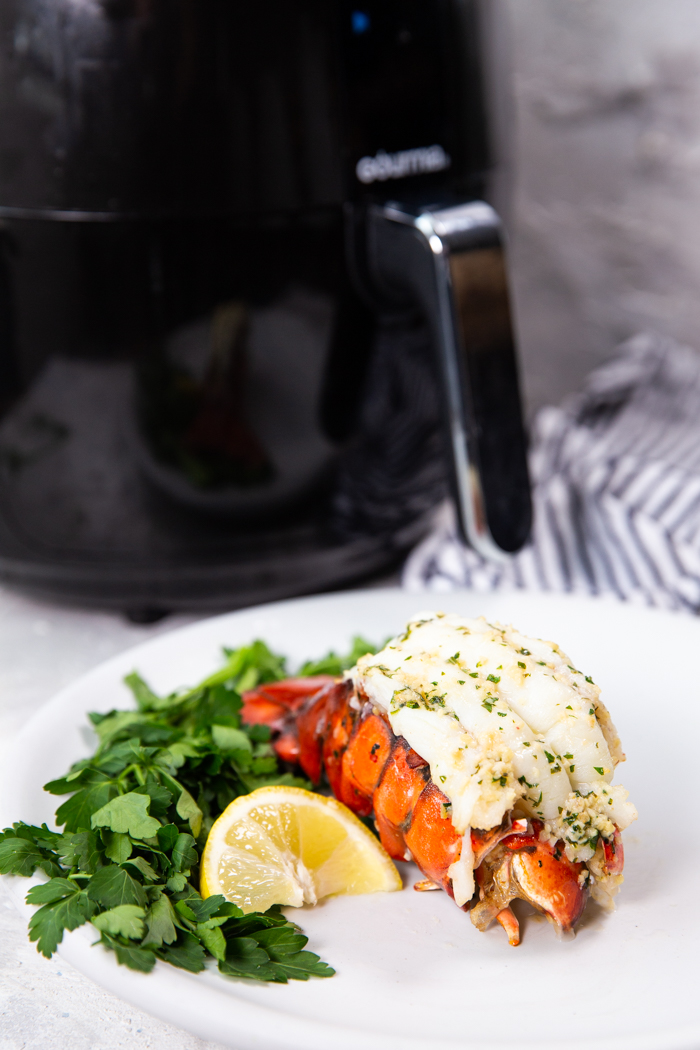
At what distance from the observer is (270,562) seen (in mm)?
969

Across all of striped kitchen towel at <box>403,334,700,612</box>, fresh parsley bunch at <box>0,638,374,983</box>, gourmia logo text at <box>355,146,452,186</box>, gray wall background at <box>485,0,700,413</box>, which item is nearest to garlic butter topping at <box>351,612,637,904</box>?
fresh parsley bunch at <box>0,638,374,983</box>

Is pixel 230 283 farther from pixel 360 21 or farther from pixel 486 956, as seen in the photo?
pixel 486 956

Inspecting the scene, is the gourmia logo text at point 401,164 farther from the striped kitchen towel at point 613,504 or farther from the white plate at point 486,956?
the white plate at point 486,956

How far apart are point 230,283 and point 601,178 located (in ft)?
3.04

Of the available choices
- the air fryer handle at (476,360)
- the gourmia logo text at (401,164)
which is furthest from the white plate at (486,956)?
the gourmia logo text at (401,164)

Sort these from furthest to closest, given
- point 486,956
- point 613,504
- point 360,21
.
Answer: point 613,504
point 360,21
point 486,956

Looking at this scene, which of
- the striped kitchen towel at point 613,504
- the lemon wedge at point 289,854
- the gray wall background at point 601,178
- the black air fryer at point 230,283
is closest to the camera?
the lemon wedge at point 289,854

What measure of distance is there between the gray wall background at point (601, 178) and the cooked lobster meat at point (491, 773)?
1056mm

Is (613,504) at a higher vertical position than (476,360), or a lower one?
lower

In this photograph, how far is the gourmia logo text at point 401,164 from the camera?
33.9 inches

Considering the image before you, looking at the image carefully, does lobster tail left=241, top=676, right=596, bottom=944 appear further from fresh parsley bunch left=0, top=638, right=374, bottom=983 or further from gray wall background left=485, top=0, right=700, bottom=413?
gray wall background left=485, top=0, right=700, bottom=413

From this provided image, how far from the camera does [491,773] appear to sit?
1.87 ft

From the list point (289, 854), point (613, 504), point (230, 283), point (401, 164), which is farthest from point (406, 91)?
point (289, 854)

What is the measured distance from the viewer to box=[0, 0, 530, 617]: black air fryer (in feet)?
2.58
